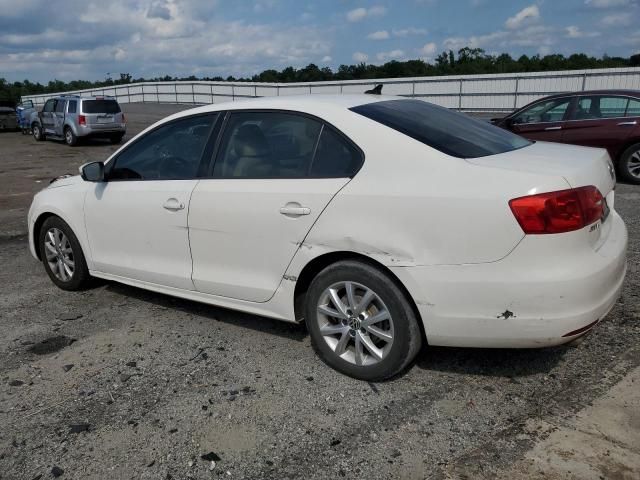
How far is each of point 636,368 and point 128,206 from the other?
3670mm

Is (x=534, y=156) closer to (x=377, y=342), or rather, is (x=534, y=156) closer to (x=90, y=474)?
(x=377, y=342)

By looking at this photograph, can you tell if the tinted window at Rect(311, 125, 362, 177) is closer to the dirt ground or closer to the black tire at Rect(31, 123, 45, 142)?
the dirt ground

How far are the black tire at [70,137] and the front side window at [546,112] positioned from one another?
16.1 metres

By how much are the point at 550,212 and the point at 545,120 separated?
835 cm

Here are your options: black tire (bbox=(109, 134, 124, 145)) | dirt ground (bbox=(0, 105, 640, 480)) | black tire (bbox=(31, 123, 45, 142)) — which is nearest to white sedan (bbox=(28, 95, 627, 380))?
dirt ground (bbox=(0, 105, 640, 480))

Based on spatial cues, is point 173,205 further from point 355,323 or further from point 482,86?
point 482,86

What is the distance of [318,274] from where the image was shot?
3439mm

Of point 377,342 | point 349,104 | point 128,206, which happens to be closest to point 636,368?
point 377,342

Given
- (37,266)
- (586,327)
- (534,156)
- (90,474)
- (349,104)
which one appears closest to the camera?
(90,474)

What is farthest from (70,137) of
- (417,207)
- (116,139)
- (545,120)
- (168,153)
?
(417,207)

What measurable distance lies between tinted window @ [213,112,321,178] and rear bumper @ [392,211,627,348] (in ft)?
3.34

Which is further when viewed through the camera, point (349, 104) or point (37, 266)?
point (37, 266)

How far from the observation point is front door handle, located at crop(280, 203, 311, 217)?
11.1 feet

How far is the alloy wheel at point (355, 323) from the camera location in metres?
3.26
